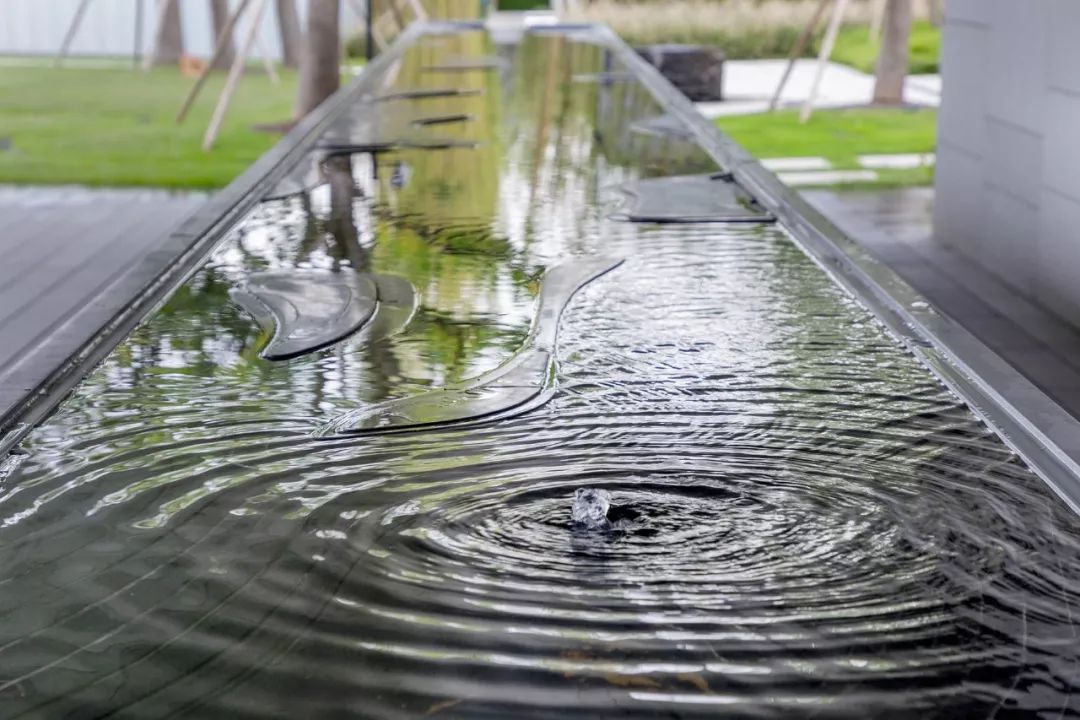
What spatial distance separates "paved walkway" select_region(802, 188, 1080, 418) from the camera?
120 inches

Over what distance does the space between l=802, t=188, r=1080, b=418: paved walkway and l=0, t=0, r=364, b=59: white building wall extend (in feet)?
20.1

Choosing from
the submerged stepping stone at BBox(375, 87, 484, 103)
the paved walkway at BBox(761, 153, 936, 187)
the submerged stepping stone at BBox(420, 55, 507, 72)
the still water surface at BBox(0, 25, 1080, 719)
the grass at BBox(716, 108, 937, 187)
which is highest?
the submerged stepping stone at BBox(420, 55, 507, 72)

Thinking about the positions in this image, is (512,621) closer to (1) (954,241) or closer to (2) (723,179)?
(2) (723,179)

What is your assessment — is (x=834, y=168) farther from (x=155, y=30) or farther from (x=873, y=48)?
(x=155, y=30)

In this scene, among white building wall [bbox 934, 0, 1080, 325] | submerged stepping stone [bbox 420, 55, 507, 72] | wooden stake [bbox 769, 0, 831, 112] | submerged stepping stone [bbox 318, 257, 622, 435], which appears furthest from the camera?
wooden stake [bbox 769, 0, 831, 112]

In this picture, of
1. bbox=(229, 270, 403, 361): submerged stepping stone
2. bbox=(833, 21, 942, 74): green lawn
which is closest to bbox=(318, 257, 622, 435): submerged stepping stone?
bbox=(229, 270, 403, 361): submerged stepping stone

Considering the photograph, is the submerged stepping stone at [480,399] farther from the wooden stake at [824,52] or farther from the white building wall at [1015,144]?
the wooden stake at [824,52]

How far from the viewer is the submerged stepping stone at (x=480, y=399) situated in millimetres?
1104

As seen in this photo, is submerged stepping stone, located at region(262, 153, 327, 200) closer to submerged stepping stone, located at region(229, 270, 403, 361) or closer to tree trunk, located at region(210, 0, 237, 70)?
submerged stepping stone, located at region(229, 270, 403, 361)

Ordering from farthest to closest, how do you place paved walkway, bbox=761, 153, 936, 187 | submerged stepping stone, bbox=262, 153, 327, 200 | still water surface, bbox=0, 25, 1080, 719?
paved walkway, bbox=761, 153, 936, 187
submerged stepping stone, bbox=262, 153, 327, 200
still water surface, bbox=0, 25, 1080, 719

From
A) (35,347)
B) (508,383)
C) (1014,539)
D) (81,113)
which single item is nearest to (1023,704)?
(1014,539)

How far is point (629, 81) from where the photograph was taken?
3807mm

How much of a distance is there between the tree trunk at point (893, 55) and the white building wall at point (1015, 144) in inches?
142

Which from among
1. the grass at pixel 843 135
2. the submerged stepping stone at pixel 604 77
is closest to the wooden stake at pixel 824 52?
the grass at pixel 843 135
